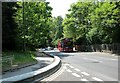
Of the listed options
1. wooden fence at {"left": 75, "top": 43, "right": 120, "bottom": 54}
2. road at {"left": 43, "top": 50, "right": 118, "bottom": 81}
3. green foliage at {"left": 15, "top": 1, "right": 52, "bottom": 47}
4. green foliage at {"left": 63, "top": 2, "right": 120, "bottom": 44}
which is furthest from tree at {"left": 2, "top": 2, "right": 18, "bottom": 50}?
wooden fence at {"left": 75, "top": 43, "right": 120, "bottom": 54}

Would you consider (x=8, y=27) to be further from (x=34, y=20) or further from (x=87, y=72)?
(x=34, y=20)

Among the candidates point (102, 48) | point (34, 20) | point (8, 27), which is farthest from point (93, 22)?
point (8, 27)

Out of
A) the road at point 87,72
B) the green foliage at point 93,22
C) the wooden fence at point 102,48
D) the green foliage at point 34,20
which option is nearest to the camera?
the road at point 87,72

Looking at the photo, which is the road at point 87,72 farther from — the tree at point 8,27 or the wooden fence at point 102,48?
the wooden fence at point 102,48

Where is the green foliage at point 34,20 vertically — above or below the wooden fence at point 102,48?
above

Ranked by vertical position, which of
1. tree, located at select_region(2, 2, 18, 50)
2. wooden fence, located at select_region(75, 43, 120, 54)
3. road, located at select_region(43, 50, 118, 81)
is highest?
tree, located at select_region(2, 2, 18, 50)

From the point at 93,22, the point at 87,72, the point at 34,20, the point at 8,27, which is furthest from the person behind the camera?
the point at 93,22

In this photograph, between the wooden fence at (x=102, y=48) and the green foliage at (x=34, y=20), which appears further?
the wooden fence at (x=102, y=48)

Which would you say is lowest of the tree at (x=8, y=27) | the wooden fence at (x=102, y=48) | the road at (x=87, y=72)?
the wooden fence at (x=102, y=48)

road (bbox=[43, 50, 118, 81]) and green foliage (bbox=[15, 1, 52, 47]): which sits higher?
green foliage (bbox=[15, 1, 52, 47])

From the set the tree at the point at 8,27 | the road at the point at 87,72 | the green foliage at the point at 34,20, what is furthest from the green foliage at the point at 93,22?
the road at the point at 87,72

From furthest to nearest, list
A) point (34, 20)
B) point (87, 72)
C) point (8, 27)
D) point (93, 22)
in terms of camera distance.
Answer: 1. point (93, 22)
2. point (34, 20)
3. point (8, 27)
4. point (87, 72)

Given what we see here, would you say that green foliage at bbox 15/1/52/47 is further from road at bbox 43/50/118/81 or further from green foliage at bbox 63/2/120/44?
road at bbox 43/50/118/81

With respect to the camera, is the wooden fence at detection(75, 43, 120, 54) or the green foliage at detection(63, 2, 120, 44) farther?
the wooden fence at detection(75, 43, 120, 54)
